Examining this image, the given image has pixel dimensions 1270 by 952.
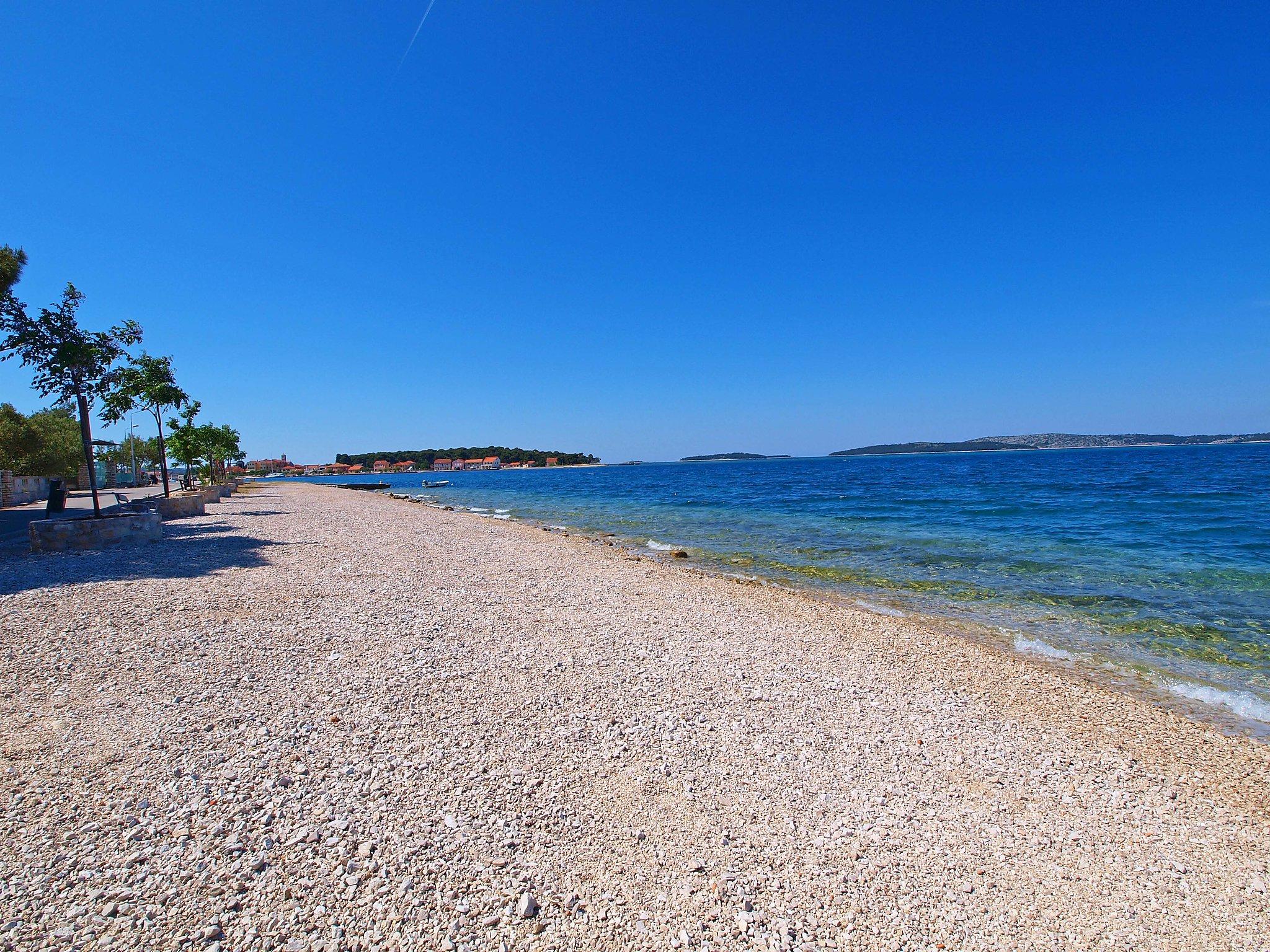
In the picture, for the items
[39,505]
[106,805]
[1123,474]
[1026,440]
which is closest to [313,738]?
[106,805]

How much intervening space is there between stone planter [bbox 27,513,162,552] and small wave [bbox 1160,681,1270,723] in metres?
17.7

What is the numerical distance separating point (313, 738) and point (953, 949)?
4128mm

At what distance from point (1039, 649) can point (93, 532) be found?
17.0 meters

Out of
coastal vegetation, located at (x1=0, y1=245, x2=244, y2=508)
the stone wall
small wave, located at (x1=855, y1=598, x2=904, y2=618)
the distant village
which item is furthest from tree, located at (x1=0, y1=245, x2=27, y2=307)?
the distant village

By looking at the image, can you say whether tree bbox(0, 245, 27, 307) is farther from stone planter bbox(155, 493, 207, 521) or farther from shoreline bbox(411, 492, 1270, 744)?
shoreline bbox(411, 492, 1270, 744)

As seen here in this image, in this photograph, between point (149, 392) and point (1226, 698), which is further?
point (149, 392)

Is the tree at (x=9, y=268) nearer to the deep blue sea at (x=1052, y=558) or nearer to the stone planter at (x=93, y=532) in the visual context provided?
the stone planter at (x=93, y=532)

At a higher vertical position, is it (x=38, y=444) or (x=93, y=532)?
(x=38, y=444)

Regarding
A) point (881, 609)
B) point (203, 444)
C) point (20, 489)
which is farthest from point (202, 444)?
point (881, 609)

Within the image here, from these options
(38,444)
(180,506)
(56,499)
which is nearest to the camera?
(56,499)

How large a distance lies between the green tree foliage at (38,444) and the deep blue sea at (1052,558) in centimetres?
3073

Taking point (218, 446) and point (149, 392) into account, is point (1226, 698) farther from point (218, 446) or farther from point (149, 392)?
point (218, 446)

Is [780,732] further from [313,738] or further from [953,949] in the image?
[313,738]

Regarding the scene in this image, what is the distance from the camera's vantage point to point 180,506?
64.9 feet
